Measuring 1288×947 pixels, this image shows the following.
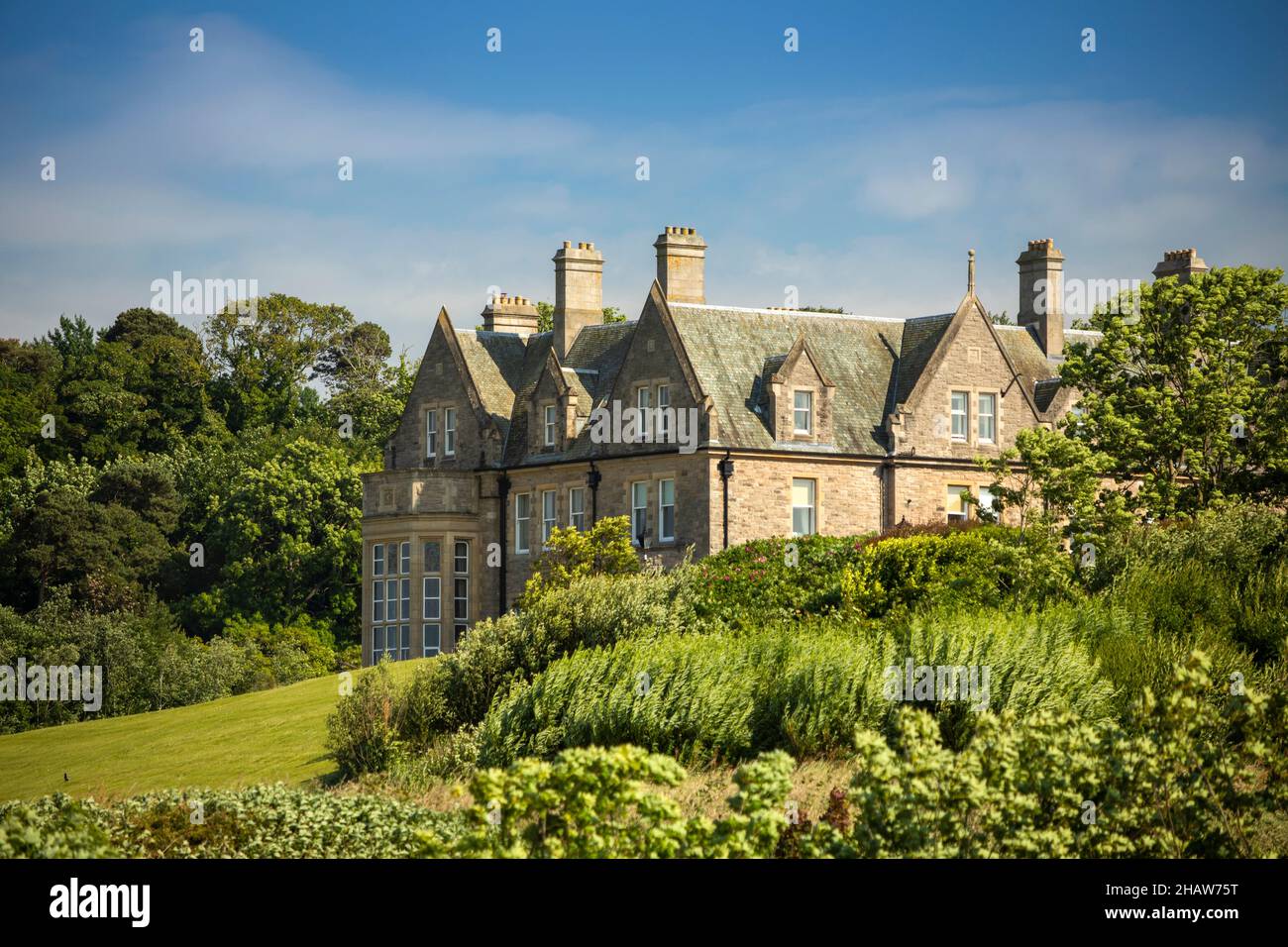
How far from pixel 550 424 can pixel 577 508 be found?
3.13 m

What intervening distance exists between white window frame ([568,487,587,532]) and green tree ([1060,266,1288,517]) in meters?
14.7

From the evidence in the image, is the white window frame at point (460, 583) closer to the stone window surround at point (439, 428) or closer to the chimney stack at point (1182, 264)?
the stone window surround at point (439, 428)

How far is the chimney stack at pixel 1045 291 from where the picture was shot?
56938mm

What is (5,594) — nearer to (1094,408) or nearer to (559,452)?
(559,452)

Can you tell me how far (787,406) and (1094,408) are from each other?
9.73 metres

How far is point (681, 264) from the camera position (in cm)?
5316

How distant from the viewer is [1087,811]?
18328 millimetres

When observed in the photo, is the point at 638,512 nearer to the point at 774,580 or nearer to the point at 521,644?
the point at 774,580

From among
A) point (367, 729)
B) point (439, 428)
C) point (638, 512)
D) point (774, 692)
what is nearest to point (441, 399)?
point (439, 428)

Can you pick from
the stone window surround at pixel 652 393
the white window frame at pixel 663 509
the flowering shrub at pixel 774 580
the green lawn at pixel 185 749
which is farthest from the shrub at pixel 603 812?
the stone window surround at pixel 652 393

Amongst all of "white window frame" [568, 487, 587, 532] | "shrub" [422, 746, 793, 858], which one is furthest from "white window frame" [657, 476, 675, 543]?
"shrub" [422, 746, 793, 858]

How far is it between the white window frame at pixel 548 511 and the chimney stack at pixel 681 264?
673 centimetres
